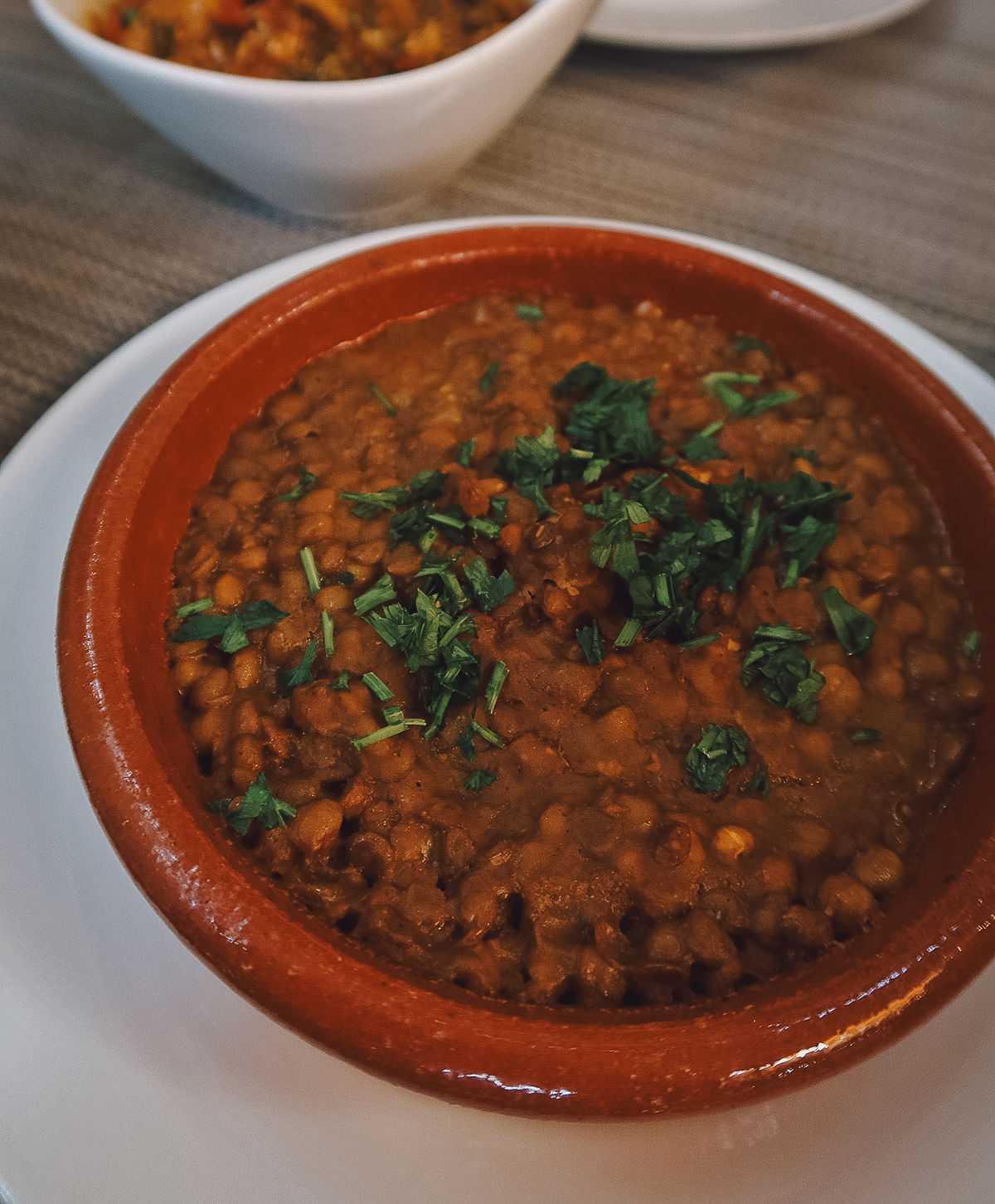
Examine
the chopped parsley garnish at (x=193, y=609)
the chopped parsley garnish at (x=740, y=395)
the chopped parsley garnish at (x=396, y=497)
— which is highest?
the chopped parsley garnish at (x=740, y=395)

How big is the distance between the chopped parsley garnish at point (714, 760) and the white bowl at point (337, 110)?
164cm

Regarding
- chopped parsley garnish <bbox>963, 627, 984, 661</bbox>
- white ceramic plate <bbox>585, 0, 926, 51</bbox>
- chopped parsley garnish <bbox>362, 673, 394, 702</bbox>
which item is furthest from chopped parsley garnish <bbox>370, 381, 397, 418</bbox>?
white ceramic plate <bbox>585, 0, 926, 51</bbox>

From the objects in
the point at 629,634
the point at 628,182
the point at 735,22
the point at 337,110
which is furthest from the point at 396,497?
the point at 735,22

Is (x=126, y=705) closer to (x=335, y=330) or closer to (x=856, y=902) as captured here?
(x=335, y=330)

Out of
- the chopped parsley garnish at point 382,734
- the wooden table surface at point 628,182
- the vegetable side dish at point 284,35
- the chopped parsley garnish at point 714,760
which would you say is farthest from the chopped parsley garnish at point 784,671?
the vegetable side dish at point 284,35

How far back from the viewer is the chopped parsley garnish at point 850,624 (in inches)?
62.6

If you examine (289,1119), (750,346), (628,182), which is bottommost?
(289,1119)

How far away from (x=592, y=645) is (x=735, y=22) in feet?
8.55

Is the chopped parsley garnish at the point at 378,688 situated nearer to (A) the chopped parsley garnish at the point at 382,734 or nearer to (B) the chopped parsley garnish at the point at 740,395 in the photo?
(A) the chopped parsley garnish at the point at 382,734

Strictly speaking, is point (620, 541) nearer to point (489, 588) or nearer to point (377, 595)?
point (489, 588)

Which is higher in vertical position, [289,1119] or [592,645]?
[592,645]

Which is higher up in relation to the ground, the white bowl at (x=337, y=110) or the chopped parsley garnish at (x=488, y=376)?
the white bowl at (x=337, y=110)

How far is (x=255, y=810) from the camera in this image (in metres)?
1.39

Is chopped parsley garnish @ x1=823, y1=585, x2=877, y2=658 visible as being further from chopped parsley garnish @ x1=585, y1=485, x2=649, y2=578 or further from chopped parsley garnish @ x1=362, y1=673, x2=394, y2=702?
chopped parsley garnish @ x1=362, y1=673, x2=394, y2=702
